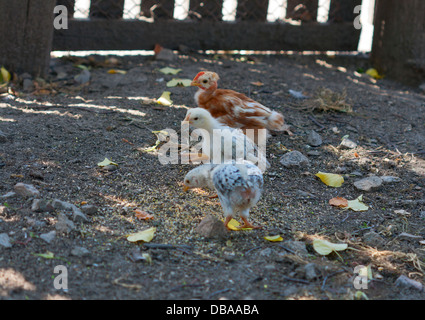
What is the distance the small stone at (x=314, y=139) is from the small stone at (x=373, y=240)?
1474mm

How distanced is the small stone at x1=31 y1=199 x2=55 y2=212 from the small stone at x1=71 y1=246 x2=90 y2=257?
432mm

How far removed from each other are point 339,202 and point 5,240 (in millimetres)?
2276

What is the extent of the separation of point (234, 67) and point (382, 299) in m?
4.11

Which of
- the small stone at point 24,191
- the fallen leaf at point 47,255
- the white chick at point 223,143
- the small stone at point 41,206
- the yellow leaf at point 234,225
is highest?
the white chick at point 223,143

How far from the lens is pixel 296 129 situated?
5.08 meters

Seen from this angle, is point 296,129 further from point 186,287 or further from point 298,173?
point 186,287

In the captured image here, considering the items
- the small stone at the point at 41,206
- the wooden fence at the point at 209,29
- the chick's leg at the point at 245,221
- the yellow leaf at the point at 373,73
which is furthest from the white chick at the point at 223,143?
the yellow leaf at the point at 373,73

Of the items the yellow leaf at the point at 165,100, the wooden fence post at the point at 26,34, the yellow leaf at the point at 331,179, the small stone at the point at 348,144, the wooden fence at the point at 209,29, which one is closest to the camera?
the yellow leaf at the point at 331,179

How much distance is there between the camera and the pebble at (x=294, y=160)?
4418mm

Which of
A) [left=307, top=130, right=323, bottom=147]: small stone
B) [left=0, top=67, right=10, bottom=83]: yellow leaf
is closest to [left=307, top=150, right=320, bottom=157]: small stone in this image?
[left=307, top=130, right=323, bottom=147]: small stone

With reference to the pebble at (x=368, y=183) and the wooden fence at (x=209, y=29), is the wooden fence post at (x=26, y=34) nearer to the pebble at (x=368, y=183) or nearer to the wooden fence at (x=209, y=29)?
the wooden fence at (x=209, y=29)

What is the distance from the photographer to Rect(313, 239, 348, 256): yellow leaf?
10.6 ft

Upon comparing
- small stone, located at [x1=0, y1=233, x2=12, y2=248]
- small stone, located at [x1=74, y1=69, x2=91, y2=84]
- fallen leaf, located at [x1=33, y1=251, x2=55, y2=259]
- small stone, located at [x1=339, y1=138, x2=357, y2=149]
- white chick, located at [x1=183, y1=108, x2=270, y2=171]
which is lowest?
fallen leaf, located at [x1=33, y1=251, x2=55, y2=259]

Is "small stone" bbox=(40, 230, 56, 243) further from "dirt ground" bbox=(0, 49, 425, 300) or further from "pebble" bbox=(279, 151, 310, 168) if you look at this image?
"pebble" bbox=(279, 151, 310, 168)
